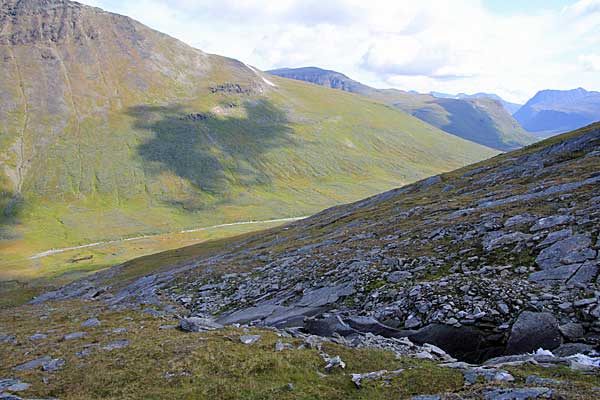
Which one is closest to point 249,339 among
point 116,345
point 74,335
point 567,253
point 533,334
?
point 116,345

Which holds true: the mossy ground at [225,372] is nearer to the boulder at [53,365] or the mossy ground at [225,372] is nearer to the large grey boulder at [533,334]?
the boulder at [53,365]

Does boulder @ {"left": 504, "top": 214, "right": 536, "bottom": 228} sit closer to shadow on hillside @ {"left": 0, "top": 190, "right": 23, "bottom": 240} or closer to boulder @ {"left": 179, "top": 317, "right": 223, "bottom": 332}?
boulder @ {"left": 179, "top": 317, "right": 223, "bottom": 332}

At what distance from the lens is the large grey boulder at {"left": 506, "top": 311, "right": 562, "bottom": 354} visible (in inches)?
684

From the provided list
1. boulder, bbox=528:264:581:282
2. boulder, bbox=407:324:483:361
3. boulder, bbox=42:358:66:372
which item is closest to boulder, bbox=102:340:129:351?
boulder, bbox=42:358:66:372

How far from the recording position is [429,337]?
65.6ft

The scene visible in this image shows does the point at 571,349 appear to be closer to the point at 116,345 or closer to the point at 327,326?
the point at 327,326

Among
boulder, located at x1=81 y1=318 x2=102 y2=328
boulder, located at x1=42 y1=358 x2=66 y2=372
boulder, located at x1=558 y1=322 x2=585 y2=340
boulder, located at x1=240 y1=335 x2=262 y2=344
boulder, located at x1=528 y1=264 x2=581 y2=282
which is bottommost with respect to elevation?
boulder, located at x1=81 y1=318 x2=102 y2=328

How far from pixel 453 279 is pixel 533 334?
5.44 meters

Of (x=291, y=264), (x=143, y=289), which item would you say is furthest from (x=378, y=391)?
(x=143, y=289)

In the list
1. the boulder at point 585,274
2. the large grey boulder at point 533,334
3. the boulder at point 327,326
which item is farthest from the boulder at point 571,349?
the boulder at point 327,326

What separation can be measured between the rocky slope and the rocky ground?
8cm

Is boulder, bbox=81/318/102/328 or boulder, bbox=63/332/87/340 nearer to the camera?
boulder, bbox=63/332/87/340

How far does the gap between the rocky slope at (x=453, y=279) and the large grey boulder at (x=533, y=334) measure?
48 mm

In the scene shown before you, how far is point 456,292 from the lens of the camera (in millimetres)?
21266
